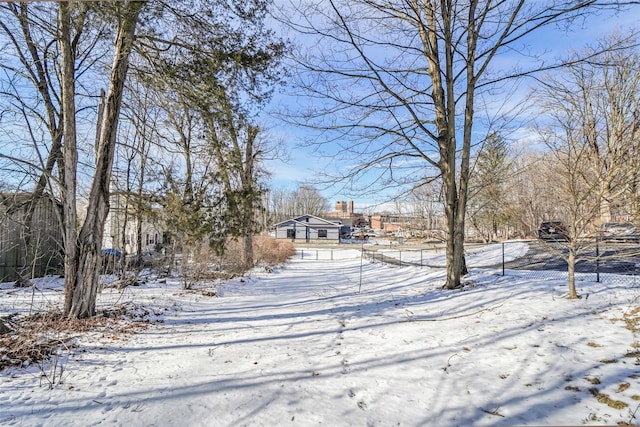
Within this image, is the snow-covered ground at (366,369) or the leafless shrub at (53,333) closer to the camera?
the snow-covered ground at (366,369)

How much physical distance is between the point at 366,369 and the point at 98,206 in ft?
17.9

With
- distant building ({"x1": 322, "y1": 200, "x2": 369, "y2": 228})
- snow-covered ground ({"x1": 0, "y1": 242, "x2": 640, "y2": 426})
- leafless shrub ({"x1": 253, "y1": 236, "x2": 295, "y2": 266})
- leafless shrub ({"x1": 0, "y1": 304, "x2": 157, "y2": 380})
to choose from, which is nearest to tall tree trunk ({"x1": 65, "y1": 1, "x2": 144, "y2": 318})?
leafless shrub ({"x1": 0, "y1": 304, "x2": 157, "y2": 380})

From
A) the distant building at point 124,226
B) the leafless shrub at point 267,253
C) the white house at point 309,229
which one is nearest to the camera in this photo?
the distant building at point 124,226

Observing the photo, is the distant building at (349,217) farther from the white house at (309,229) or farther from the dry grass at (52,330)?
the dry grass at (52,330)

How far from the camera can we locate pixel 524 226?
6.61 meters

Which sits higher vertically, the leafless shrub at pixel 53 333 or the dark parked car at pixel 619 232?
the dark parked car at pixel 619 232

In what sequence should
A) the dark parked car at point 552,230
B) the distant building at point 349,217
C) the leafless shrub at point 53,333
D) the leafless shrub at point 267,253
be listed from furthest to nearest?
the distant building at point 349,217 → the leafless shrub at point 267,253 → the dark parked car at point 552,230 → the leafless shrub at point 53,333

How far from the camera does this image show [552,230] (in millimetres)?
6805

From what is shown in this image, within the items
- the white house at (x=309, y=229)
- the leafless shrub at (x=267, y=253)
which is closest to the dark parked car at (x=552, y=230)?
the leafless shrub at (x=267, y=253)

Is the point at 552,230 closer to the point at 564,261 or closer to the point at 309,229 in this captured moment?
the point at 564,261

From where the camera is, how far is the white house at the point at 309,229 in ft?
157

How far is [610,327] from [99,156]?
27.9 ft

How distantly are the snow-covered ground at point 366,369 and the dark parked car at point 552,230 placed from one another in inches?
43.1

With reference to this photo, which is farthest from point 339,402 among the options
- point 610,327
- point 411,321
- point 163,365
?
point 610,327
